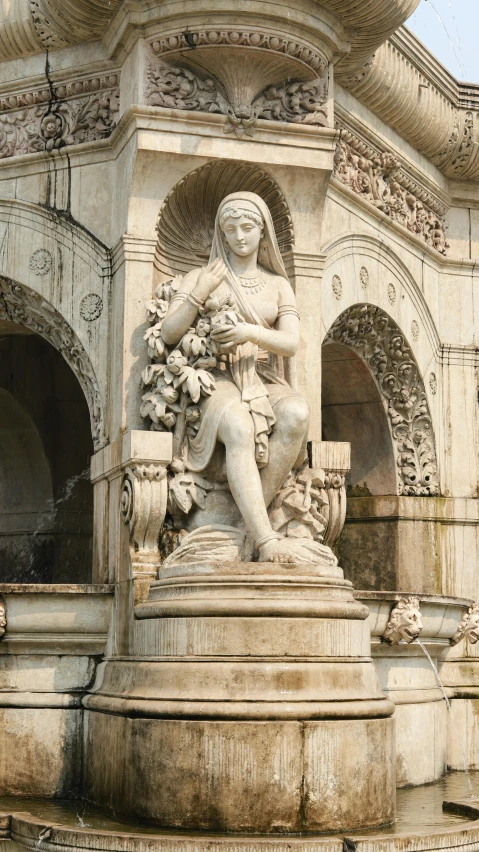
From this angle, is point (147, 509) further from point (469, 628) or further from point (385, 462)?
point (385, 462)

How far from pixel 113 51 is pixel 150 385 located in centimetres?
244

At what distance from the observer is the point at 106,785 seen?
815 cm

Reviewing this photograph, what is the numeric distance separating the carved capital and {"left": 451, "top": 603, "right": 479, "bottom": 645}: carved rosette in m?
3.14

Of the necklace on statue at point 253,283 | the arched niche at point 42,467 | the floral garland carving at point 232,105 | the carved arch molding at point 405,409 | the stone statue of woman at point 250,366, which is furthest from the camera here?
the arched niche at point 42,467

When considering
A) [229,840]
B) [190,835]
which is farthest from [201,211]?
[229,840]

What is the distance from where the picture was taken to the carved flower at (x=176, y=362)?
8906 mm

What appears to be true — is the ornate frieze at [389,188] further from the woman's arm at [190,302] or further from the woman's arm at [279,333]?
the woman's arm at [190,302]

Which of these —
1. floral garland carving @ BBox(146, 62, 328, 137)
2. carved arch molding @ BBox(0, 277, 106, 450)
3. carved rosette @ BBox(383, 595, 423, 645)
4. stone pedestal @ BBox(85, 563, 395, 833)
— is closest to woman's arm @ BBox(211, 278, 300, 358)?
floral garland carving @ BBox(146, 62, 328, 137)

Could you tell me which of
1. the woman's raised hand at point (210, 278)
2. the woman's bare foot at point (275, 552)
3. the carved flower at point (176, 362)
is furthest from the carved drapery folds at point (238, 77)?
the woman's bare foot at point (275, 552)

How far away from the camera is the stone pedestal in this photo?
7.41 m

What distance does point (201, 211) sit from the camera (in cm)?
988

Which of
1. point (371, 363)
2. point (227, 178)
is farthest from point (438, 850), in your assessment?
point (371, 363)

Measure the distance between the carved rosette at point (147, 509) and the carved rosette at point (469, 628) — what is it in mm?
3142

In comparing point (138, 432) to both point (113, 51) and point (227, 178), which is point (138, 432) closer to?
point (227, 178)
